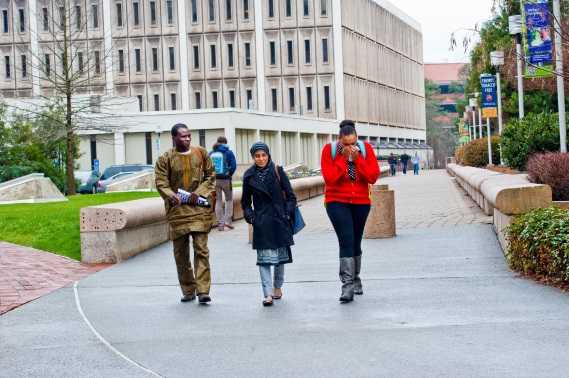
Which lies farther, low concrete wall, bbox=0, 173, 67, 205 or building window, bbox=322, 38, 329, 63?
building window, bbox=322, 38, 329, 63

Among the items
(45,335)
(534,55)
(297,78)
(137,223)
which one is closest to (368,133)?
(297,78)

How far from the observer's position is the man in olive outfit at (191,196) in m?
11.4

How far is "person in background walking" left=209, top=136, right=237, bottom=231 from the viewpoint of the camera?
69.4 ft

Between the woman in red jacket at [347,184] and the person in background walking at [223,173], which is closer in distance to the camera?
the woman in red jacket at [347,184]

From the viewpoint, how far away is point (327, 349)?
8391mm

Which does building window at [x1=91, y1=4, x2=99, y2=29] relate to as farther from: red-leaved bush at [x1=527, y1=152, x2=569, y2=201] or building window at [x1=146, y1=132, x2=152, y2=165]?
red-leaved bush at [x1=527, y1=152, x2=569, y2=201]

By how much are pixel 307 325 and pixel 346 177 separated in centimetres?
193

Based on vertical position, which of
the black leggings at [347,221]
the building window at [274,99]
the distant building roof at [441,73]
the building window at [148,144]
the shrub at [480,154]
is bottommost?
the black leggings at [347,221]

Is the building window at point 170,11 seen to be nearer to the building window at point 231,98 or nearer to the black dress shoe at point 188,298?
the building window at point 231,98

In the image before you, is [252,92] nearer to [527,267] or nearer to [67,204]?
[67,204]

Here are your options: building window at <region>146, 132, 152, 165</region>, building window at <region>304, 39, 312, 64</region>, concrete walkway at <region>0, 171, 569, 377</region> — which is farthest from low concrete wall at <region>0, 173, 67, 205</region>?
building window at <region>304, 39, 312, 64</region>

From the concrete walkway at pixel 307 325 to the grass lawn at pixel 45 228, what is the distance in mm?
2044

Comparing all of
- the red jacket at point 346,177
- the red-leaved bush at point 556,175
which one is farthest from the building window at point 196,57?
the red jacket at point 346,177

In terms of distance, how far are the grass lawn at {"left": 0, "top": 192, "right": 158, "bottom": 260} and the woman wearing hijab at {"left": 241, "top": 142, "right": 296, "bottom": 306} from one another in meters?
5.82
